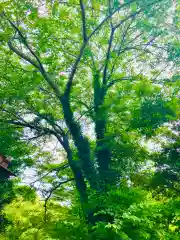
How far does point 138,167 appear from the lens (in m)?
10.6

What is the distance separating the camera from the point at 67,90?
1019 centimetres

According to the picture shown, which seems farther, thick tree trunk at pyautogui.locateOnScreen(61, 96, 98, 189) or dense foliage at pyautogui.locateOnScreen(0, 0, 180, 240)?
thick tree trunk at pyautogui.locateOnScreen(61, 96, 98, 189)

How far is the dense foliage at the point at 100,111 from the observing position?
26.7 feet

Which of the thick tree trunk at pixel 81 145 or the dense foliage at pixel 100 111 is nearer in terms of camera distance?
the dense foliage at pixel 100 111

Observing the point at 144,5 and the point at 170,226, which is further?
the point at 170,226

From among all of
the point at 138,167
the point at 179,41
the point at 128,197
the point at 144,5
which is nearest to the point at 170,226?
the point at 138,167

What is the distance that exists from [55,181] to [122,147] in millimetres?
4052

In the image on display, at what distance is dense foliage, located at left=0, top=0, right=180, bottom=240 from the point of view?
8.12 metres

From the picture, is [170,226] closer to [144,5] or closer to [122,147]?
[122,147]

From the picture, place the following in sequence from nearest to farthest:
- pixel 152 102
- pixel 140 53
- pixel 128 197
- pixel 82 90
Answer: pixel 128 197
pixel 152 102
pixel 140 53
pixel 82 90

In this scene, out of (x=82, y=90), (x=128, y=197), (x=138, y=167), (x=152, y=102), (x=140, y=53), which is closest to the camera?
(x=128, y=197)

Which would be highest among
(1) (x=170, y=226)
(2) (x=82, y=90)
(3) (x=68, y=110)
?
(2) (x=82, y=90)

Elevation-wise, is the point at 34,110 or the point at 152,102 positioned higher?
the point at 34,110

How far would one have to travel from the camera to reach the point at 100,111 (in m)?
9.74
